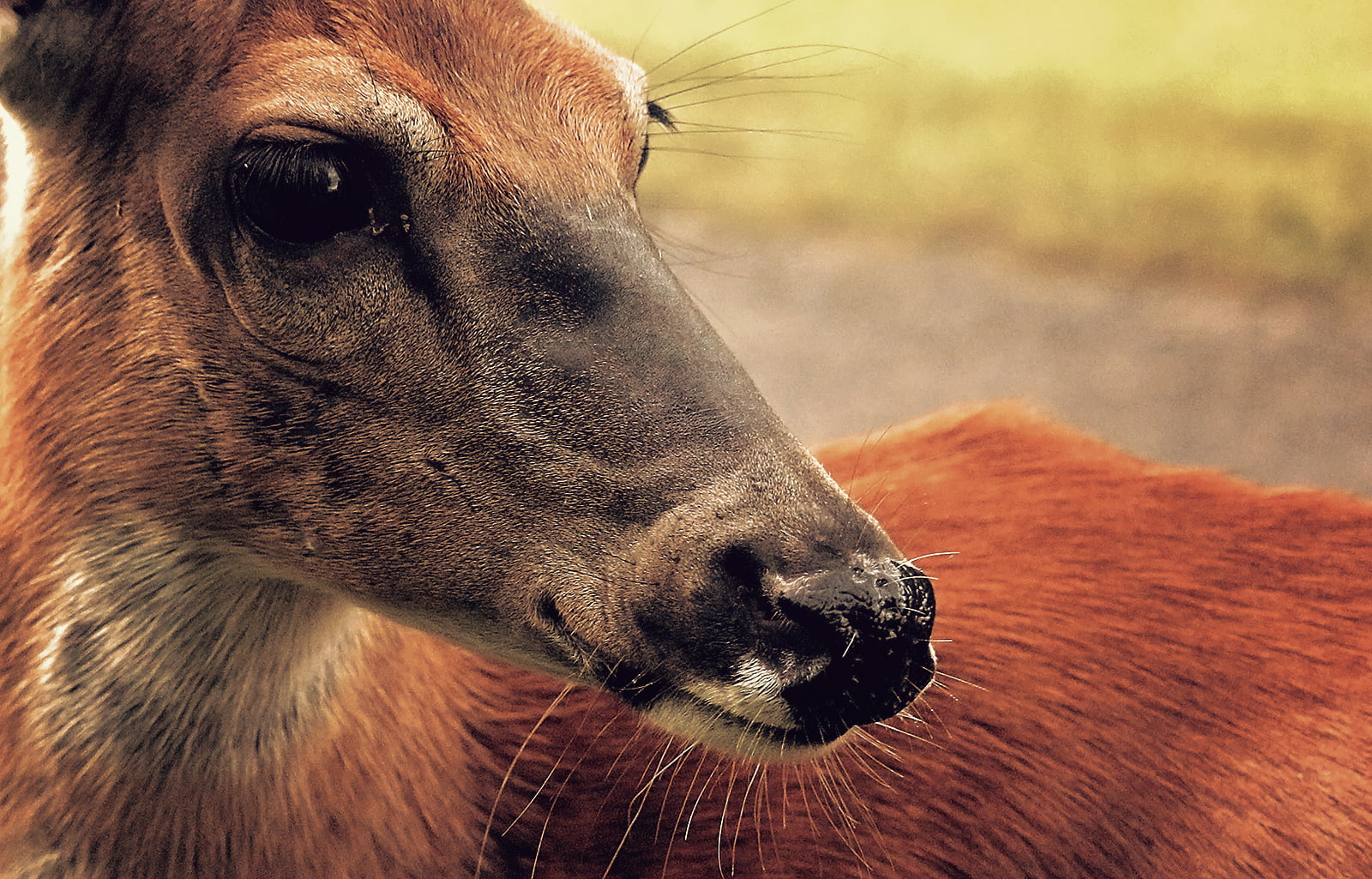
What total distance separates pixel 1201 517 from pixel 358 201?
5.53 feet

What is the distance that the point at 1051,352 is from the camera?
242 inches

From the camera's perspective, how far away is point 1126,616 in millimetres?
2336

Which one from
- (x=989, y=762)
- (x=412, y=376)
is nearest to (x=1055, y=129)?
(x=989, y=762)

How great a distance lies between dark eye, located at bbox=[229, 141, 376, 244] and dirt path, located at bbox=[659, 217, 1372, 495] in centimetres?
387

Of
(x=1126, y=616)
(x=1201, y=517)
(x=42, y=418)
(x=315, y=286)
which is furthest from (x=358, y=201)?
(x=1201, y=517)

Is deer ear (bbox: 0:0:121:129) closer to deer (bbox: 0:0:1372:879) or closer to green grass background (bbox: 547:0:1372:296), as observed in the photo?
deer (bbox: 0:0:1372:879)

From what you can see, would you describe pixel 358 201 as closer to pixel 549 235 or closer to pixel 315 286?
pixel 315 286

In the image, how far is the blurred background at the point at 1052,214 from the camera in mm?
5754

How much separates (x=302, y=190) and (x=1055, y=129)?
247 inches

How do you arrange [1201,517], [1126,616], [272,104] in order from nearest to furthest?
1. [272,104]
2. [1126,616]
3. [1201,517]

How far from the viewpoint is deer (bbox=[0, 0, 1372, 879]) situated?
1650 millimetres

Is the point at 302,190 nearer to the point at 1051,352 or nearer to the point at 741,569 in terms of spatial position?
the point at 741,569

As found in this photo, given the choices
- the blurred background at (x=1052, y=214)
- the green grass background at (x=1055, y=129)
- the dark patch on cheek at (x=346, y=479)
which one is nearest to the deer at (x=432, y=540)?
the dark patch on cheek at (x=346, y=479)

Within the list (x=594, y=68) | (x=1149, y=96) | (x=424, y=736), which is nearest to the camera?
(x=594, y=68)
